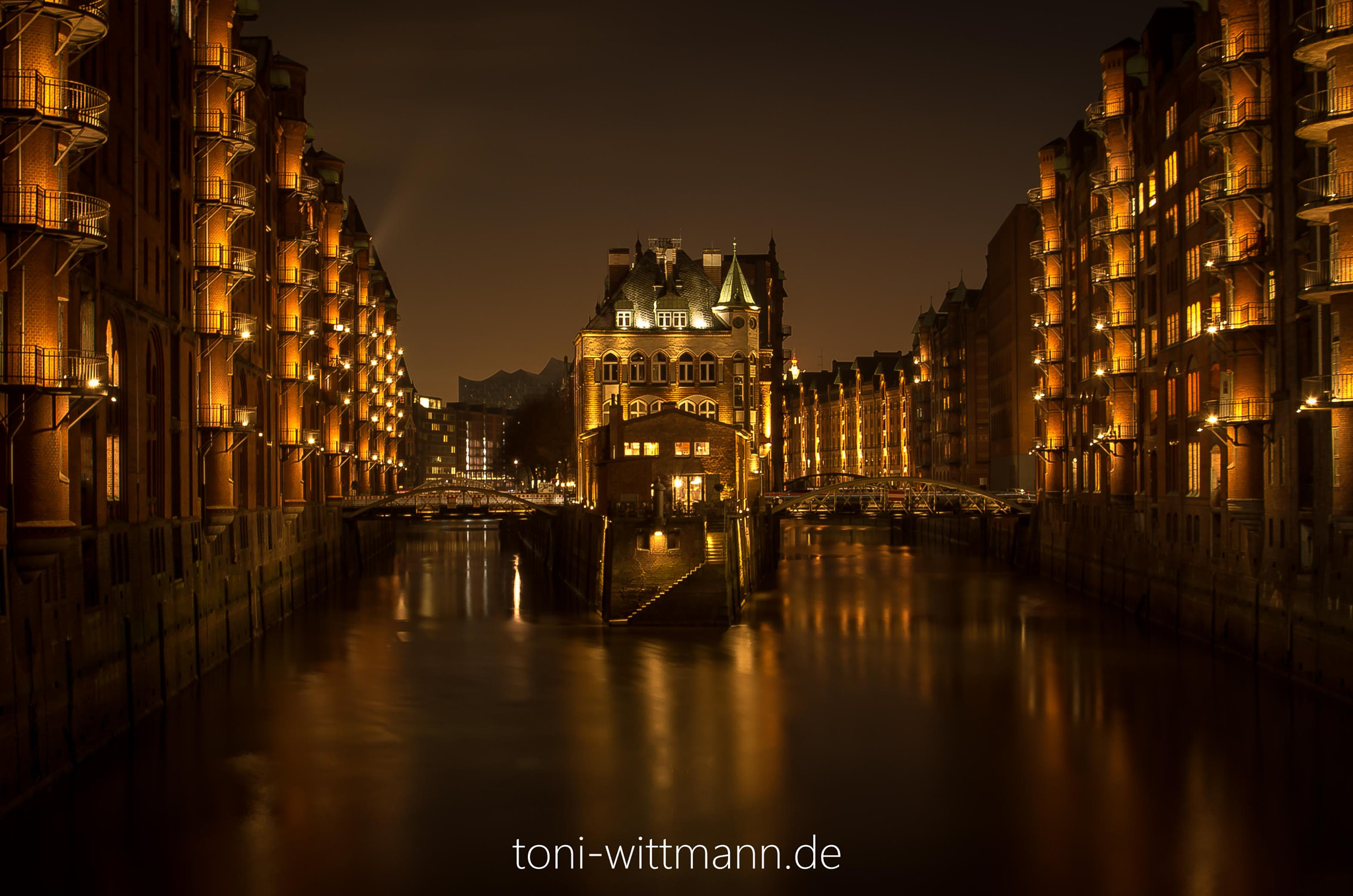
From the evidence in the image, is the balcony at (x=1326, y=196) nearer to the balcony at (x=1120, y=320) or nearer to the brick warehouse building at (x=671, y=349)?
the balcony at (x=1120, y=320)

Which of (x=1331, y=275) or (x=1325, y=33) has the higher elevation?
(x=1325, y=33)

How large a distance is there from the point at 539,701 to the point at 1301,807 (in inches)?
729

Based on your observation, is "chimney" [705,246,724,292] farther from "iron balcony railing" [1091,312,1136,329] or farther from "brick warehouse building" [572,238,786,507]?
"iron balcony railing" [1091,312,1136,329]

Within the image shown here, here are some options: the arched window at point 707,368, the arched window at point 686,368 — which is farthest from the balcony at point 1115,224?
the arched window at point 686,368

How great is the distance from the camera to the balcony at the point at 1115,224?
52156mm

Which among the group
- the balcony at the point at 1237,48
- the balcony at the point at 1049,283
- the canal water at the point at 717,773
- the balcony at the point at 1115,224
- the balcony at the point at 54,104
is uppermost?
the balcony at the point at 1237,48

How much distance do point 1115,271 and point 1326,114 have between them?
22.9 meters

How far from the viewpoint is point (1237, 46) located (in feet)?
117

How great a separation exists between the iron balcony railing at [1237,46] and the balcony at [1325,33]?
3944 millimetres

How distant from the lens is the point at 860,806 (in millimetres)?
24984

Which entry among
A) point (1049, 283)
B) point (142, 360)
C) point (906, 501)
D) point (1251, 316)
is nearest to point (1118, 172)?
point (1049, 283)

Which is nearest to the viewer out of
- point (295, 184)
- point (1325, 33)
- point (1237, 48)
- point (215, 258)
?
point (1325, 33)

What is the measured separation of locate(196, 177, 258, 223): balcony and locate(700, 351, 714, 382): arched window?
40952 millimetres

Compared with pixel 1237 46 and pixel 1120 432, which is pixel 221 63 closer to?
pixel 1237 46
